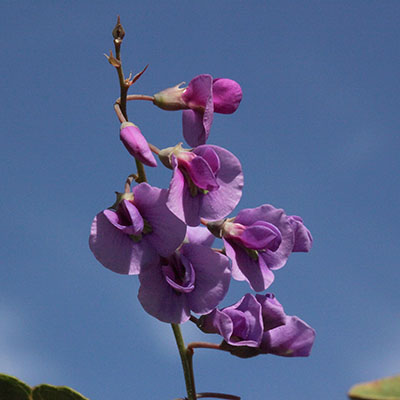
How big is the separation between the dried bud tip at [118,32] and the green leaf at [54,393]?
36.5 inches

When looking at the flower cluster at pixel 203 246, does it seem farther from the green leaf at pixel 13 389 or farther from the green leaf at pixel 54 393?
the green leaf at pixel 13 389

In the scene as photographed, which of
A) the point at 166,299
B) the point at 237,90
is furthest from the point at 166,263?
the point at 237,90

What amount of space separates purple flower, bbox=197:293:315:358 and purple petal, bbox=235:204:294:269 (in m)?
0.10

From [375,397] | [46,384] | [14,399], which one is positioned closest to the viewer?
[375,397]

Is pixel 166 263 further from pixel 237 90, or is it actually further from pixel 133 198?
pixel 237 90

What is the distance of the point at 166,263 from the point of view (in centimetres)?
158

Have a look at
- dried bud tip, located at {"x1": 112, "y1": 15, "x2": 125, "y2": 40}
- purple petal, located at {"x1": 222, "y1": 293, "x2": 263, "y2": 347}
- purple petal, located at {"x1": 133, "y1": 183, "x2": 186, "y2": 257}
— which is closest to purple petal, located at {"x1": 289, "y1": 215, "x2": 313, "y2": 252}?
purple petal, located at {"x1": 222, "y1": 293, "x2": 263, "y2": 347}

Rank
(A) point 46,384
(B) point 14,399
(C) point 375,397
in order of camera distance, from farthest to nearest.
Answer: (B) point 14,399, (A) point 46,384, (C) point 375,397

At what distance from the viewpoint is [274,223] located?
1.64 metres

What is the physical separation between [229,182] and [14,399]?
2.80 feet

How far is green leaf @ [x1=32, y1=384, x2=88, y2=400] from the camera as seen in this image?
1488mm

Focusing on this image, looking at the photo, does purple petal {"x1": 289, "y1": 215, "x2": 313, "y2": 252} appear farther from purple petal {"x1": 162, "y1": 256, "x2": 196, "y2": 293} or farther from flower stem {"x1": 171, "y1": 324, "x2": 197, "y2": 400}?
flower stem {"x1": 171, "y1": 324, "x2": 197, "y2": 400}

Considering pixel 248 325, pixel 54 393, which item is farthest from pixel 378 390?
pixel 54 393

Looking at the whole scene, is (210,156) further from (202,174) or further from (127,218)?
(127,218)
